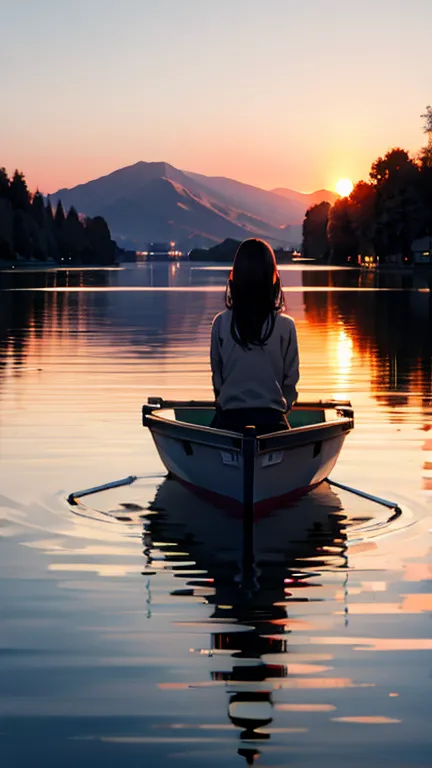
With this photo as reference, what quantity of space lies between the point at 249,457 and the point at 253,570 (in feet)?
3.19

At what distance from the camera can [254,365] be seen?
11.4 metres

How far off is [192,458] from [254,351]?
106 cm

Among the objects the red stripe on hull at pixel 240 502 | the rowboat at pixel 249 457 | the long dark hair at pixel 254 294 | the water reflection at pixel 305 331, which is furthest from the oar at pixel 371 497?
the water reflection at pixel 305 331

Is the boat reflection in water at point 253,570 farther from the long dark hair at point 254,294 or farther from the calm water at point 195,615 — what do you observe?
the long dark hair at point 254,294

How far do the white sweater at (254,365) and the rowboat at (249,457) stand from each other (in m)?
0.39

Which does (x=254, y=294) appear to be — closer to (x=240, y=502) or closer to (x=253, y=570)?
(x=240, y=502)

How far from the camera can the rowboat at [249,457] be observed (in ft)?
34.3

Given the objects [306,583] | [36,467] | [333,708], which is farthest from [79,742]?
[36,467]

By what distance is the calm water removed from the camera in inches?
243

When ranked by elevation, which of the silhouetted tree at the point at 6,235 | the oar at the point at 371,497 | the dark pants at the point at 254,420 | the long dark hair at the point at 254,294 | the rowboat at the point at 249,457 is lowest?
the oar at the point at 371,497

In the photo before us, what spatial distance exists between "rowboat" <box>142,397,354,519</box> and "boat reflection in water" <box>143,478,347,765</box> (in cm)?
21

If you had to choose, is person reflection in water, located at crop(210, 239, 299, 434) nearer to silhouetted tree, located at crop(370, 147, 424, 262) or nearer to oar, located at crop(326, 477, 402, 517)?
oar, located at crop(326, 477, 402, 517)

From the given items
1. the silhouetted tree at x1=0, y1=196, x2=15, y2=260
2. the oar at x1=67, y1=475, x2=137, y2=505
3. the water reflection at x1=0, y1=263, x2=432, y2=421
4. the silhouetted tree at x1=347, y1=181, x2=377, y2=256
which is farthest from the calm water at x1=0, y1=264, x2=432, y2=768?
the silhouetted tree at x1=0, y1=196, x2=15, y2=260

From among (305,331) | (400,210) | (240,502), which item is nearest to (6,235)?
(400,210)
